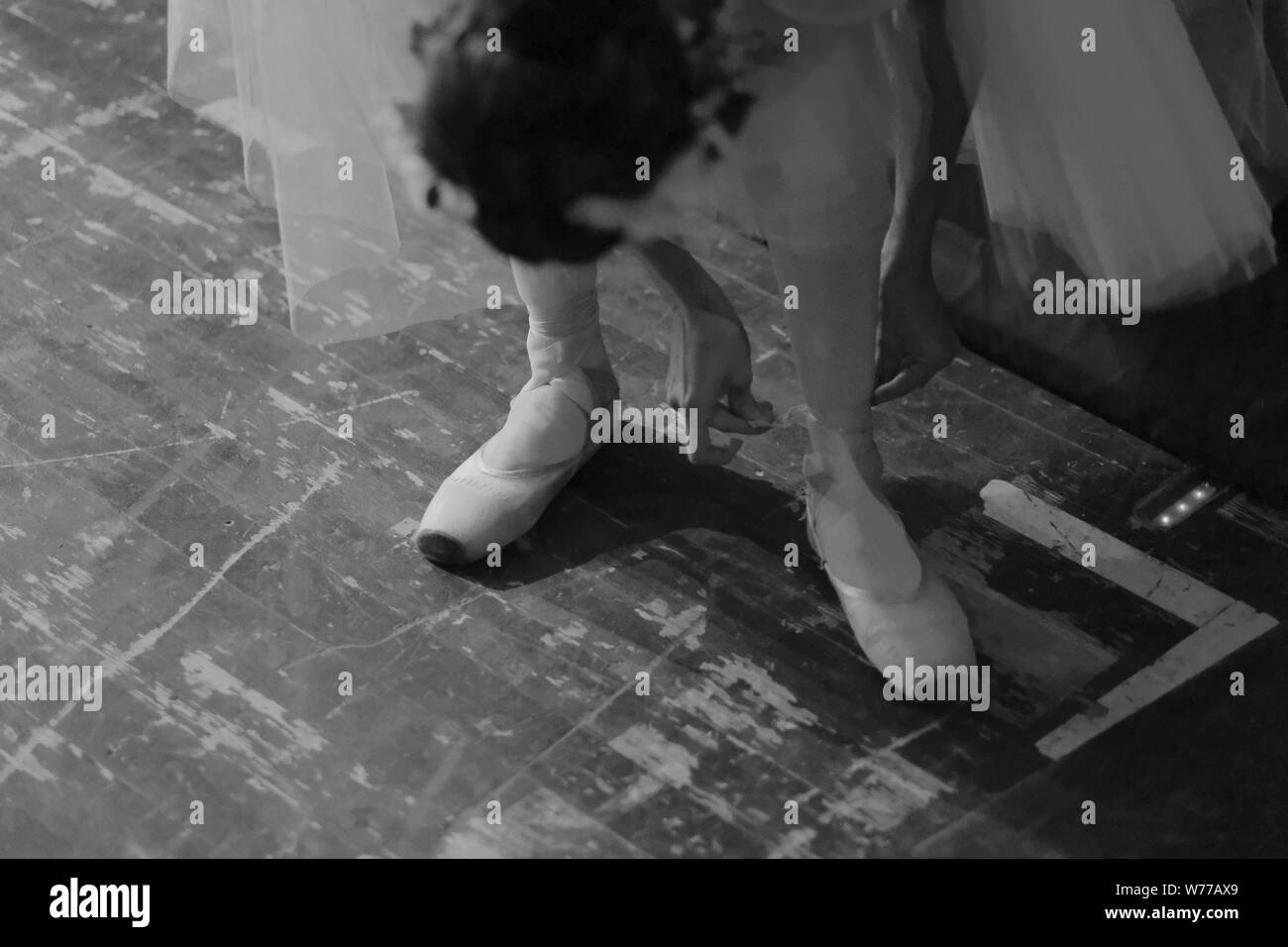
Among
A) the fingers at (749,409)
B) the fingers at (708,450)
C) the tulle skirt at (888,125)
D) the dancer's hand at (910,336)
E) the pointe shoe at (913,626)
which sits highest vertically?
the tulle skirt at (888,125)

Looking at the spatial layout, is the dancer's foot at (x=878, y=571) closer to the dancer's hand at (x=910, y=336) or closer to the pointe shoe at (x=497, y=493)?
the dancer's hand at (x=910, y=336)

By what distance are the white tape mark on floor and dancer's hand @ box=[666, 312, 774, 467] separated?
231 mm

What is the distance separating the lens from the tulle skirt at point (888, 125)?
110 centimetres

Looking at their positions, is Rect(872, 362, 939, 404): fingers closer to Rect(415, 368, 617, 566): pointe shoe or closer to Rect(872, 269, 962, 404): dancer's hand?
Rect(872, 269, 962, 404): dancer's hand

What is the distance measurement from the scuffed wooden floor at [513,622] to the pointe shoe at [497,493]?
0.08ft

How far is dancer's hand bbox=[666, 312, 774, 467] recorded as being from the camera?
1430mm

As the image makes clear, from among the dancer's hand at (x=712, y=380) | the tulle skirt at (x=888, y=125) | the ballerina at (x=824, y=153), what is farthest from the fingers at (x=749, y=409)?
the tulle skirt at (x=888, y=125)

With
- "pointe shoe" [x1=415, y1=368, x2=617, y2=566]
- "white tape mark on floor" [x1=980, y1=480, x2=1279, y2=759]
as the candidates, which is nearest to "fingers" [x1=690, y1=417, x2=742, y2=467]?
"pointe shoe" [x1=415, y1=368, x2=617, y2=566]

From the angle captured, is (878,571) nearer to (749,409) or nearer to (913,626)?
(913,626)

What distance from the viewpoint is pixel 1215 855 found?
120 cm

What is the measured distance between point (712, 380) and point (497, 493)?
8.3 inches

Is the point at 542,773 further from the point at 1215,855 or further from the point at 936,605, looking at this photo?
the point at 1215,855

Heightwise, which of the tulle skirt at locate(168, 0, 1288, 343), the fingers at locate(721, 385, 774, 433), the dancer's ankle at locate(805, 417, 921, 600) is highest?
the tulle skirt at locate(168, 0, 1288, 343)

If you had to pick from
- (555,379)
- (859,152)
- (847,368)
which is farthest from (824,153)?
(555,379)
